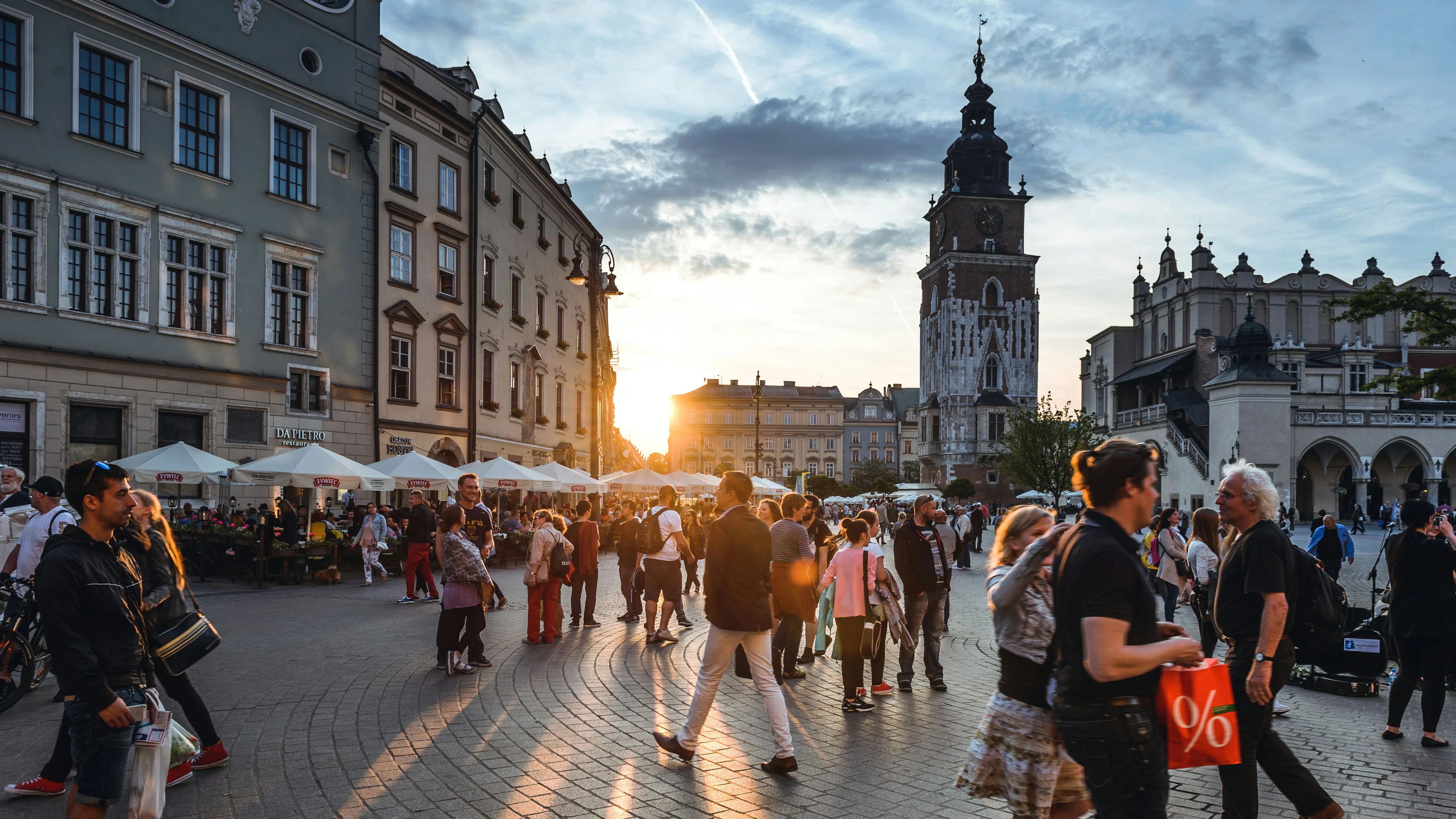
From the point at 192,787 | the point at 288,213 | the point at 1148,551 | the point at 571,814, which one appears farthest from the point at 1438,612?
the point at 288,213

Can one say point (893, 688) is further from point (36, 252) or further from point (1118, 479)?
point (36, 252)

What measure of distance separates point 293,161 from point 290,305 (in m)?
3.84

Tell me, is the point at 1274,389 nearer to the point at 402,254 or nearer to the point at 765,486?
the point at 765,486

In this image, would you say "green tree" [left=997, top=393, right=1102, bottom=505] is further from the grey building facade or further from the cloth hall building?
the grey building facade

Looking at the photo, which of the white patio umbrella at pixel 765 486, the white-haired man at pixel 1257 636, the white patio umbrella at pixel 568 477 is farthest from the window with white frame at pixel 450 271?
the white-haired man at pixel 1257 636

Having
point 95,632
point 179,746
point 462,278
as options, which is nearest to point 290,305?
point 462,278

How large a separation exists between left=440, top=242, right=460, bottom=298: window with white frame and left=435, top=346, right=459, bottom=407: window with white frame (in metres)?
1.78

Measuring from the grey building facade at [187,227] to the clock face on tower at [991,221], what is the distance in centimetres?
7445

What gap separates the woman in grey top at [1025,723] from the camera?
12.9 ft

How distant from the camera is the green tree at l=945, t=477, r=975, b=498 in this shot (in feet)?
230

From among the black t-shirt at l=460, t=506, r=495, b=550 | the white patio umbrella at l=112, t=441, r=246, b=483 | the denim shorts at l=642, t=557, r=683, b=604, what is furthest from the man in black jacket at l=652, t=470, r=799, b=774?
the white patio umbrella at l=112, t=441, r=246, b=483

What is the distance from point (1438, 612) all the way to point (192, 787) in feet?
27.4

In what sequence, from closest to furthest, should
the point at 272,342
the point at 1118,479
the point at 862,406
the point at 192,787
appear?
the point at 1118,479, the point at 192,787, the point at 272,342, the point at 862,406

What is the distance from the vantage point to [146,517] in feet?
20.3
